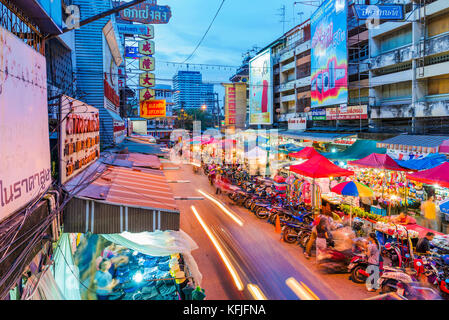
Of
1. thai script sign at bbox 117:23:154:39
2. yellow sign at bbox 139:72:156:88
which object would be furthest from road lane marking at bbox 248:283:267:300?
thai script sign at bbox 117:23:154:39

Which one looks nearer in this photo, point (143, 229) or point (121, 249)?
point (143, 229)

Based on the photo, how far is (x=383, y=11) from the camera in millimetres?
17250

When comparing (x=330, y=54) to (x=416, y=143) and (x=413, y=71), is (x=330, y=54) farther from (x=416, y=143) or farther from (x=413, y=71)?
(x=416, y=143)

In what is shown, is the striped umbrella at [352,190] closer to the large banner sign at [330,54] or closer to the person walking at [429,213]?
the person walking at [429,213]

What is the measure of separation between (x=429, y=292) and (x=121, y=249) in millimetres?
6764

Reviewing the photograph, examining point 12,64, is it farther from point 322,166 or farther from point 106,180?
point 322,166

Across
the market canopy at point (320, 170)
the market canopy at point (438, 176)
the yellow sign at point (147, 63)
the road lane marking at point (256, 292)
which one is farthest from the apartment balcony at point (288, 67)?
the road lane marking at point (256, 292)

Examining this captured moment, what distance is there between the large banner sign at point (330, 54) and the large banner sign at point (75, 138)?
18218 millimetres

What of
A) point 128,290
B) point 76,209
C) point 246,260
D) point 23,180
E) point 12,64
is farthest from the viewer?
point 246,260

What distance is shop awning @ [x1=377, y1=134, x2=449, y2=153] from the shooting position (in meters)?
13.0

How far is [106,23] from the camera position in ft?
51.4

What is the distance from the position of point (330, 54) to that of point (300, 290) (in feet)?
68.6

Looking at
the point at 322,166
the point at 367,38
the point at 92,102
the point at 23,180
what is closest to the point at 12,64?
the point at 23,180

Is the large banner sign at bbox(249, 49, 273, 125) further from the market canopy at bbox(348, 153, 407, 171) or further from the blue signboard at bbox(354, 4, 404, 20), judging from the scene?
the market canopy at bbox(348, 153, 407, 171)
